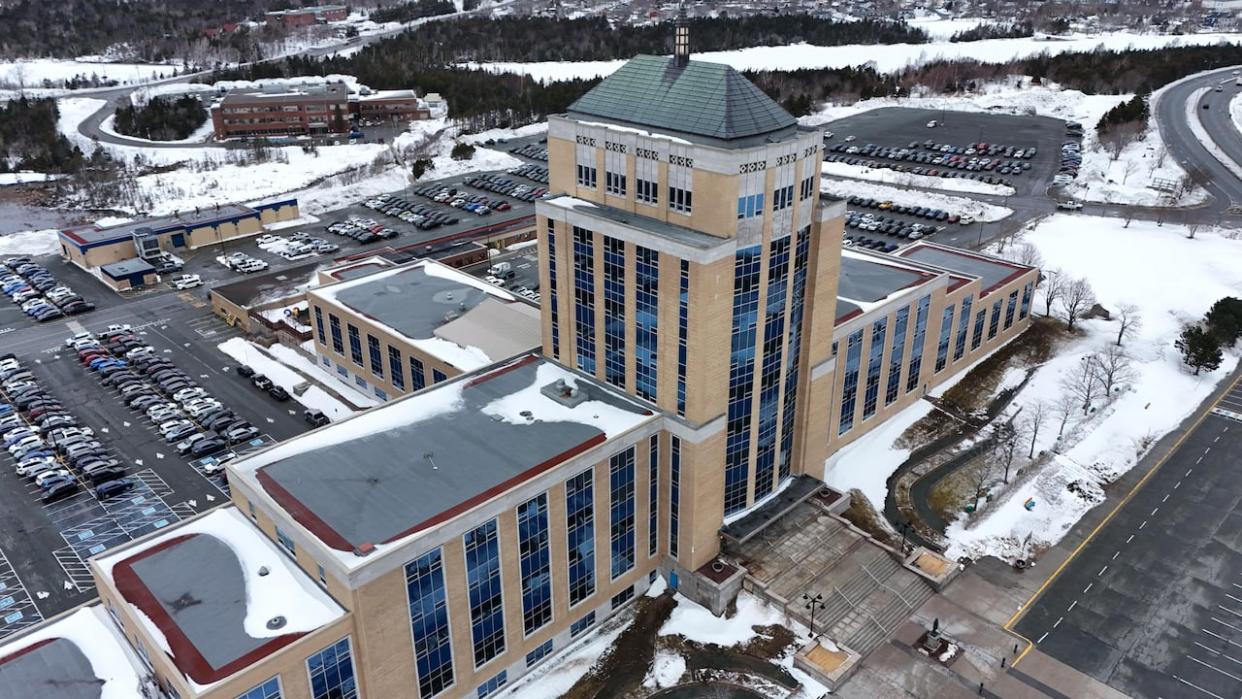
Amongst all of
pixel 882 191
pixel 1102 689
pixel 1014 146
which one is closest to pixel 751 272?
pixel 1102 689

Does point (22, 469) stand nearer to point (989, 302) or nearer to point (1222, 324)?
point (989, 302)

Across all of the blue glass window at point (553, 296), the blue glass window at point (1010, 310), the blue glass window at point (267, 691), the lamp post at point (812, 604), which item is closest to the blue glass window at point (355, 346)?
the blue glass window at point (553, 296)

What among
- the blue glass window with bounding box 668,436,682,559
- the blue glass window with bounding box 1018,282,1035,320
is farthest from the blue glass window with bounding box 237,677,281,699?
the blue glass window with bounding box 1018,282,1035,320

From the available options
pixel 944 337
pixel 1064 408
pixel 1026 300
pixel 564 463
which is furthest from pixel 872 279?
pixel 564 463

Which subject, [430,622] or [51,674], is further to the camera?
[430,622]

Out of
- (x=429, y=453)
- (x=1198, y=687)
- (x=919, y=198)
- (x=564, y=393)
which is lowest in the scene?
(x=1198, y=687)

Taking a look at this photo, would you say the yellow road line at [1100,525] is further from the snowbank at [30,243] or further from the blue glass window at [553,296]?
the snowbank at [30,243]

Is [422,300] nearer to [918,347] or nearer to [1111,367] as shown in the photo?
[918,347]
